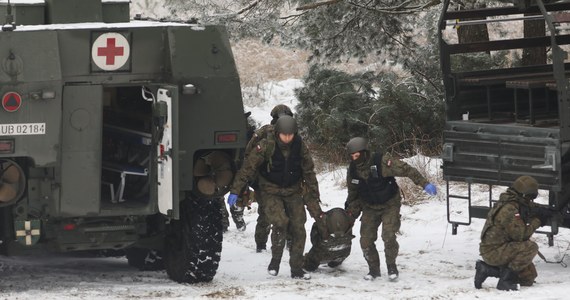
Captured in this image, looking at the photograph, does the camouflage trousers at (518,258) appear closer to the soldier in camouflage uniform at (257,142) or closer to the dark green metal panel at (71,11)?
the soldier in camouflage uniform at (257,142)

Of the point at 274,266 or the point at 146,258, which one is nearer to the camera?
the point at 274,266

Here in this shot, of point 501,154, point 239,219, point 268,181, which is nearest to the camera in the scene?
point 501,154

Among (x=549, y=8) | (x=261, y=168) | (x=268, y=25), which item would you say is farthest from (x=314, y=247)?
(x=268, y=25)

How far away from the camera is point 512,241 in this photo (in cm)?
945

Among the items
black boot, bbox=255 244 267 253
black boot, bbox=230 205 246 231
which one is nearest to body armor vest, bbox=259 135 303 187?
black boot, bbox=255 244 267 253

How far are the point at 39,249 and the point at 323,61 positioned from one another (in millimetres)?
6973

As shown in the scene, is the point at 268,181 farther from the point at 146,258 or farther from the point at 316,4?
the point at 316,4

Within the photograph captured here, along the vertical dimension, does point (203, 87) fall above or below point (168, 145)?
above

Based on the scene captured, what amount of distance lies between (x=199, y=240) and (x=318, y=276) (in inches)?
49.7

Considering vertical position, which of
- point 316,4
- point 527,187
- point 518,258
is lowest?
point 518,258

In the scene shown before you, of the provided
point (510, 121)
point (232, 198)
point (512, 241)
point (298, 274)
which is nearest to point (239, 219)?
point (298, 274)

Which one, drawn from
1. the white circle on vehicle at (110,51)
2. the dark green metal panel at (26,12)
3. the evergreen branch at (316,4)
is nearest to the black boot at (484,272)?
the white circle on vehicle at (110,51)

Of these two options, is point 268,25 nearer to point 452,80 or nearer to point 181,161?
point 452,80

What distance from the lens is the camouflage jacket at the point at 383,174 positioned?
1013 centimetres
